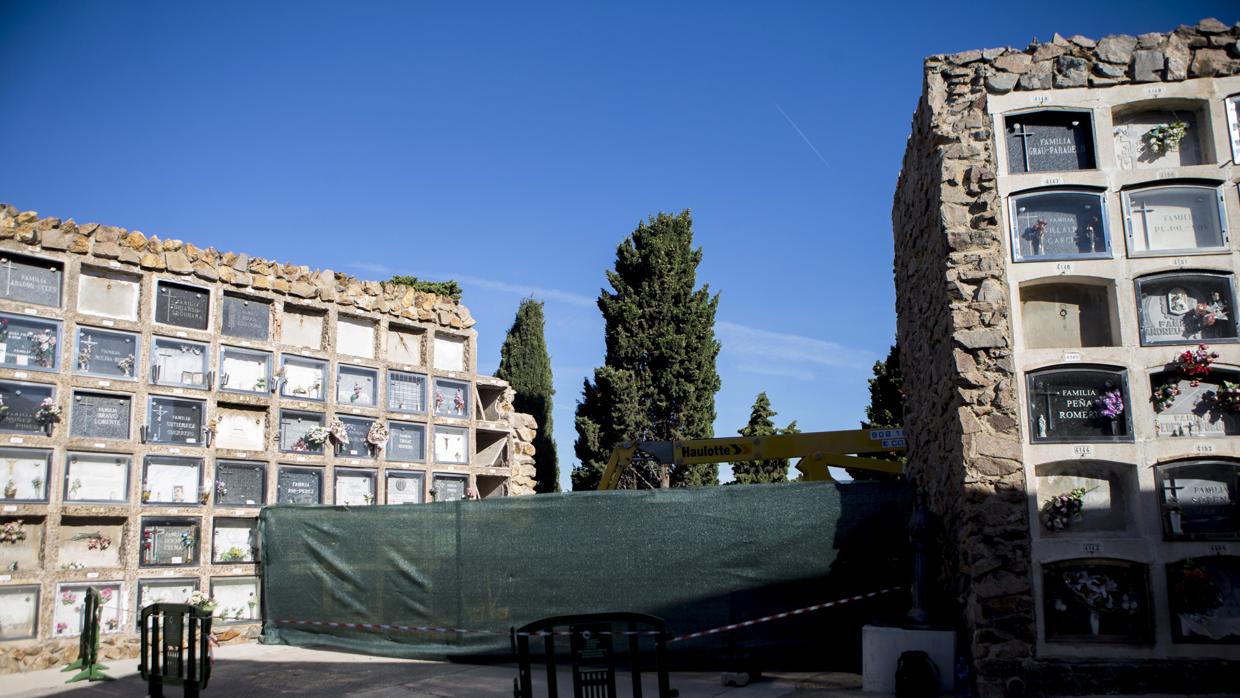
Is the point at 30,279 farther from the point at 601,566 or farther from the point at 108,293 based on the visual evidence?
the point at 601,566

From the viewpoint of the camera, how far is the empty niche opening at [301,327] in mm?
10375

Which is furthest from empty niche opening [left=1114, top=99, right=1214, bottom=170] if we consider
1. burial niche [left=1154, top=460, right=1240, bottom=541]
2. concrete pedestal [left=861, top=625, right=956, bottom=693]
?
concrete pedestal [left=861, top=625, right=956, bottom=693]

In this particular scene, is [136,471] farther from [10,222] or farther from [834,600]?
[834,600]

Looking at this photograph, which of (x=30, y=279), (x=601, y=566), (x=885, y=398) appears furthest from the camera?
(x=885, y=398)

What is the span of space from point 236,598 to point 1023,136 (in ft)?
26.7

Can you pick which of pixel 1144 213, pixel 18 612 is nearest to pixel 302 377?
pixel 18 612

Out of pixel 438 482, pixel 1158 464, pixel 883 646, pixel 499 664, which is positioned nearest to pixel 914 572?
pixel 883 646

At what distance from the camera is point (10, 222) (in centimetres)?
851

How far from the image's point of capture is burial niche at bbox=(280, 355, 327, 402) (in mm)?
10195

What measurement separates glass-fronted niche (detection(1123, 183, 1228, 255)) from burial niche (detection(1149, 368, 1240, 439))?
2.84 feet

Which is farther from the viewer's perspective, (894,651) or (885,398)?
(885,398)

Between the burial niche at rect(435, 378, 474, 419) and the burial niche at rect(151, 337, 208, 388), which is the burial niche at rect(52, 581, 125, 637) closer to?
the burial niche at rect(151, 337, 208, 388)

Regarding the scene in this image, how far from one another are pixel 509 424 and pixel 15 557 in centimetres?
543

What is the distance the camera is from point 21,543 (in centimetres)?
831
